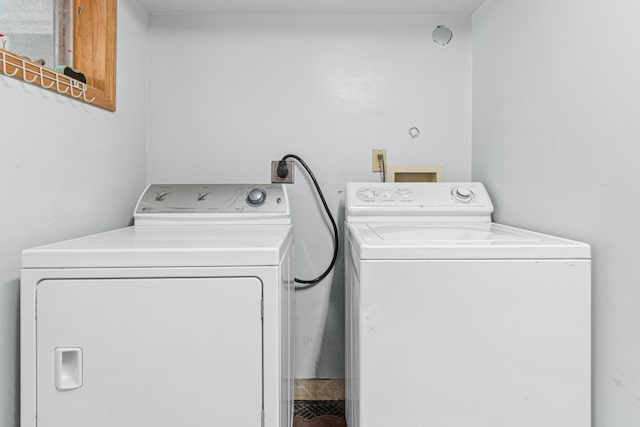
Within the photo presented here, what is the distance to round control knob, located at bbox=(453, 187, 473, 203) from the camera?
5.09 ft

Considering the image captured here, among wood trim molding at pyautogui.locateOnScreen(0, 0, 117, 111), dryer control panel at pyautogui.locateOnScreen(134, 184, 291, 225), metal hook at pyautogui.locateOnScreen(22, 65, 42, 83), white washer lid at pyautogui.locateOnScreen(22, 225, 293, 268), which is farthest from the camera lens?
dryer control panel at pyautogui.locateOnScreen(134, 184, 291, 225)

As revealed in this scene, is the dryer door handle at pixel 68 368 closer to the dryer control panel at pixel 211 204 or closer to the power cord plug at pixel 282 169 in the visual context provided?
the dryer control panel at pixel 211 204

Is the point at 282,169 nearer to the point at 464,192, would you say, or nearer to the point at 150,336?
the point at 464,192

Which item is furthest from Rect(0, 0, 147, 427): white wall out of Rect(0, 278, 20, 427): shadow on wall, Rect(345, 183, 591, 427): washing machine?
Rect(345, 183, 591, 427): washing machine

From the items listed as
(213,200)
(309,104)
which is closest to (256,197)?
(213,200)

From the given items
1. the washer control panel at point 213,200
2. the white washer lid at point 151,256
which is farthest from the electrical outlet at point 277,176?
the white washer lid at point 151,256

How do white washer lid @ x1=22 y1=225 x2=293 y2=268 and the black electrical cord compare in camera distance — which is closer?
white washer lid @ x1=22 y1=225 x2=293 y2=268

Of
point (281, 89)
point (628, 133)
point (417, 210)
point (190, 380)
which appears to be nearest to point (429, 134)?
point (417, 210)

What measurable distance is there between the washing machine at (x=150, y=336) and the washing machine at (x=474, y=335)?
0.83 feet

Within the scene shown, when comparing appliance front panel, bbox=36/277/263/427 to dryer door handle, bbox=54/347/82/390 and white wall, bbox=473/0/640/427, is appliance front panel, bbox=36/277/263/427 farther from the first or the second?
white wall, bbox=473/0/640/427

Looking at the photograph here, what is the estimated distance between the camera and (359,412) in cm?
93

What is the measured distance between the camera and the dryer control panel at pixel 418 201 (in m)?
1.53

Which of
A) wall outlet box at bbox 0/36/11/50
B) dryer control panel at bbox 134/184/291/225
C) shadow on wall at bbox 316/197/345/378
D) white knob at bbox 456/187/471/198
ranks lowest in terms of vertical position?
shadow on wall at bbox 316/197/345/378

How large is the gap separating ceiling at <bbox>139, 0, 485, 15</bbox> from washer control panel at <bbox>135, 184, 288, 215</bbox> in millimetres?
813
